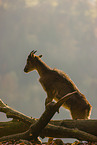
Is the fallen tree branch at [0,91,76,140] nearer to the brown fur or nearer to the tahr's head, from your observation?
the brown fur

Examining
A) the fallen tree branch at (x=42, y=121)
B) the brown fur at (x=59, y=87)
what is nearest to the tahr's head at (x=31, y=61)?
the brown fur at (x=59, y=87)

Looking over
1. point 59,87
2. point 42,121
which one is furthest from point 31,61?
point 42,121

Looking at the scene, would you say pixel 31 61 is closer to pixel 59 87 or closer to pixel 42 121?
pixel 59 87

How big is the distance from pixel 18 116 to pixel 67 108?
3.47 m

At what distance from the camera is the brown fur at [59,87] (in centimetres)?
908

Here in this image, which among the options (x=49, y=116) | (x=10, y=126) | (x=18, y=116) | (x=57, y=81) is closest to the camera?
(x=49, y=116)

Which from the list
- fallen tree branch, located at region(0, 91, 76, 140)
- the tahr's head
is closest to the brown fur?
the tahr's head

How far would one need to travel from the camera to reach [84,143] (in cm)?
589

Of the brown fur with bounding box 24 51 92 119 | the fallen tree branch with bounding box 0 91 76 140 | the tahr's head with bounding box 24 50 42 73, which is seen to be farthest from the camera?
the tahr's head with bounding box 24 50 42 73

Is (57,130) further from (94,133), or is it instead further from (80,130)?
(94,133)

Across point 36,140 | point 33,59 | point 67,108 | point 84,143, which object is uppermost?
point 33,59

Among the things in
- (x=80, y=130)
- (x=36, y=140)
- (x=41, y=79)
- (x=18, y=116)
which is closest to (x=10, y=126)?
(x=18, y=116)

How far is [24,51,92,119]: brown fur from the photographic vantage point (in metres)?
9.08

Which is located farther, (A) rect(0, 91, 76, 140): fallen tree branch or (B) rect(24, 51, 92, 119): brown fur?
(B) rect(24, 51, 92, 119): brown fur
